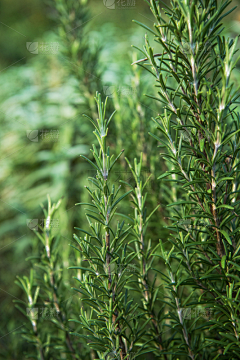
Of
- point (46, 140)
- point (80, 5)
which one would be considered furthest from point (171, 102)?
point (46, 140)

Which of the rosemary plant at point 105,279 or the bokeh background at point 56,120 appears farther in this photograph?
the bokeh background at point 56,120

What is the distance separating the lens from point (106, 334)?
217 millimetres

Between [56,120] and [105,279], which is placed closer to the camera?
[105,279]

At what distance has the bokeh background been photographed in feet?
1.54

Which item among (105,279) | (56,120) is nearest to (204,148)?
(105,279)

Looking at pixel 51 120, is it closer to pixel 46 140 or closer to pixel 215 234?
pixel 46 140

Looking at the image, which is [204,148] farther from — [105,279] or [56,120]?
[56,120]

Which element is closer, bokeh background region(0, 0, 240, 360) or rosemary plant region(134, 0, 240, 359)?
rosemary plant region(134, 0, 240, 359)

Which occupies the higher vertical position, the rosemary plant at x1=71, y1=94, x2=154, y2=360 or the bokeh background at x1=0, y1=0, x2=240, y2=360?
the bokeh background at x1=0, y1=0, x2=240, y2=360

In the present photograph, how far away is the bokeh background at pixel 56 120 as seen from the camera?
1.54 feet

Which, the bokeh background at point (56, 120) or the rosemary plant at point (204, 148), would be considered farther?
the bokeh background at point (56, 120)

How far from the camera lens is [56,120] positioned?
1.00 metres

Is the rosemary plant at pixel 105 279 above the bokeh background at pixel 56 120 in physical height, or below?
below

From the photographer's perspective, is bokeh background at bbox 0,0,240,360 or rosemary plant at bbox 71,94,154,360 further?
bokeh background at bbox 0,0,240,360
